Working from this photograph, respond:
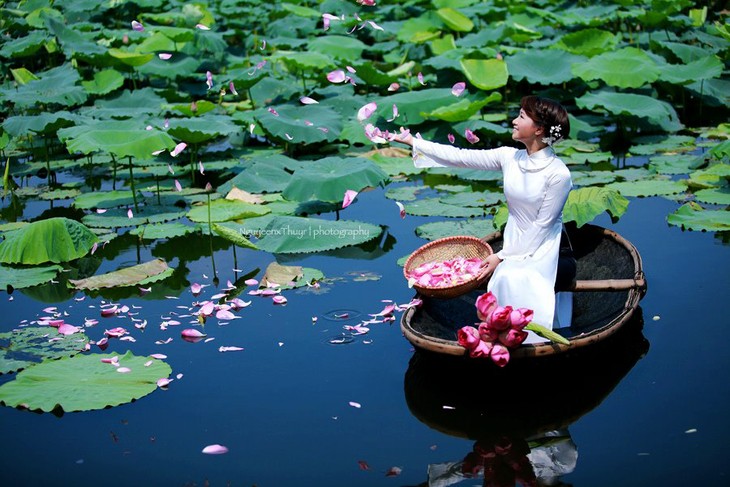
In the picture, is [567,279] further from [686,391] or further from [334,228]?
[334,228]

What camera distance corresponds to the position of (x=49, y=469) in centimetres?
328

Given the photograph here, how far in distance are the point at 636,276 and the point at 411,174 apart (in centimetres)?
349

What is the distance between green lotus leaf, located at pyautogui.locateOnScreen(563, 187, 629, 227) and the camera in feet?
15.9

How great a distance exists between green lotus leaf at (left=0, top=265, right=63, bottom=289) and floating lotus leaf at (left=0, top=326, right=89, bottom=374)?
650 millimetres

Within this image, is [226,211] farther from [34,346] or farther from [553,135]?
[553,135]

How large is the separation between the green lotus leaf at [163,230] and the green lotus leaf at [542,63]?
13.3 feet

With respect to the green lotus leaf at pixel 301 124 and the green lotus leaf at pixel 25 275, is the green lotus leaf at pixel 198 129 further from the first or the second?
the green lotus leaf at pixel 25 275

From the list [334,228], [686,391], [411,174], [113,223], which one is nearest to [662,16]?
[411,174]

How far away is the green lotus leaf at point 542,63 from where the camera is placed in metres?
8.85

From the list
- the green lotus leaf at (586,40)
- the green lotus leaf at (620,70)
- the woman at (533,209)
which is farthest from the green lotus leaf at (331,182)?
the green lotus leaf at (586,40)

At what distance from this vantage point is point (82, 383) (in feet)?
12.6

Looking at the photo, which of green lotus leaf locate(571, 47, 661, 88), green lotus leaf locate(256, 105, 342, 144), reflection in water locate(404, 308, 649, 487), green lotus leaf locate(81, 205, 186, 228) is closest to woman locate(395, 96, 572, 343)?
reflection in water locate(404, 308, 649, 487)

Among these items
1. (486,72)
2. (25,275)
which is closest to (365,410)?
(25,275)

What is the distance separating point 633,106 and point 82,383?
5480 millimetres
